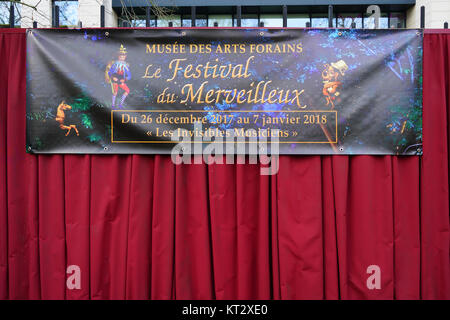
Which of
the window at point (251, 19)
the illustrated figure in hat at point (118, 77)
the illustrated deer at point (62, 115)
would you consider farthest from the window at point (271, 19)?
the illustrated deer at point (62, 115)

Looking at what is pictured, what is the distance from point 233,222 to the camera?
2211mm

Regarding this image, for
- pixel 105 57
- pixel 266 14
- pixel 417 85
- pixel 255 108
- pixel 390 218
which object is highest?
pixel 266 14

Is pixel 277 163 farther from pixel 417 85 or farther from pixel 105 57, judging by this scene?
pixel 105 57

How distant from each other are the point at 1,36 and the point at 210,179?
183cm

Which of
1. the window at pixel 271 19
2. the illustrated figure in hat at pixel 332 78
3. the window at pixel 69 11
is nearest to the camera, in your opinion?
the illustrated figure in hat at pixel 332 78

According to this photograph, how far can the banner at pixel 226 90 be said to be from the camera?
2.13 metres

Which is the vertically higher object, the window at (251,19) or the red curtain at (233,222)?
the window at (251,19)

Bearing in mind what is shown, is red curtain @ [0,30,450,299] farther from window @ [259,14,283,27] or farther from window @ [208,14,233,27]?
window @ [208,14,233,27]

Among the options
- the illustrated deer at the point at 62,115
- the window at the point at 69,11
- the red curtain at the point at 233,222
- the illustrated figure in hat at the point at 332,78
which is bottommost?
the red curtain at the point at 233,222

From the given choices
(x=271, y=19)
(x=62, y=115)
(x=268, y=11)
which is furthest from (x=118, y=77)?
(x=271, y=19)

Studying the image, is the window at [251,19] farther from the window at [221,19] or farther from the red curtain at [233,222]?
the red curtain at [233,222]

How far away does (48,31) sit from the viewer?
7.16ft

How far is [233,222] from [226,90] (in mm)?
928

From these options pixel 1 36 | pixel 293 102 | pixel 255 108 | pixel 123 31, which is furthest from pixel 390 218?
pixel 1 36
